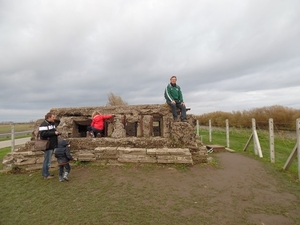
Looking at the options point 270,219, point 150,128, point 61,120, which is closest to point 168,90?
point 150,128

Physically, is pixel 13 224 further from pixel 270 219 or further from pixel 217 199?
pixel 270 219

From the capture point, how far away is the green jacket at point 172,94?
7.60 metres

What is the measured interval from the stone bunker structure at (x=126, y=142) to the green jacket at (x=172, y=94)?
0.45m

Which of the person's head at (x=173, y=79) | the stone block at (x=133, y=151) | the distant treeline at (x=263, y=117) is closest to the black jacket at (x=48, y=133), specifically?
the stone block at (x=133, y=151)

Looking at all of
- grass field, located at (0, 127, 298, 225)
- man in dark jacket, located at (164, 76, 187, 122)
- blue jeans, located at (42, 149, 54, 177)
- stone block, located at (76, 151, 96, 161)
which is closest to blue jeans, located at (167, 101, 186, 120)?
man in dark jacket, located at (164, 76, 187, 122)

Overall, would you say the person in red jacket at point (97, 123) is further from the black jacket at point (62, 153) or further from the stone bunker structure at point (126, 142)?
the black jacket at point (62, 153)

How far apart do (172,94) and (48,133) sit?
4483 mm

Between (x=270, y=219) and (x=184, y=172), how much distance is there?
280 centimetres

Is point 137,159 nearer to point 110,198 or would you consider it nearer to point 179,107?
point 110,198

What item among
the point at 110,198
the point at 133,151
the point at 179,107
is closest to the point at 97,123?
the point at 133,151

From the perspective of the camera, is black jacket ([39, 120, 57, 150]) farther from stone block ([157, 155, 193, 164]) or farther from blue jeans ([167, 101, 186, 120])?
blue jeans ([167, 101, 186, 120])

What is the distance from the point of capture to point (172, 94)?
25.0 ft

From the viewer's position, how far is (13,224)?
3441 mm

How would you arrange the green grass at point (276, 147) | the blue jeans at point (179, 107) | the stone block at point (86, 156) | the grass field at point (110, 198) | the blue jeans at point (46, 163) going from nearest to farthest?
the grass field at point (110, 198)
the blue jeans at point (46, 163)
the stone block at point (86, 156)
the green grass at point (276, 147)
the blue jeans at point (179, 107)
